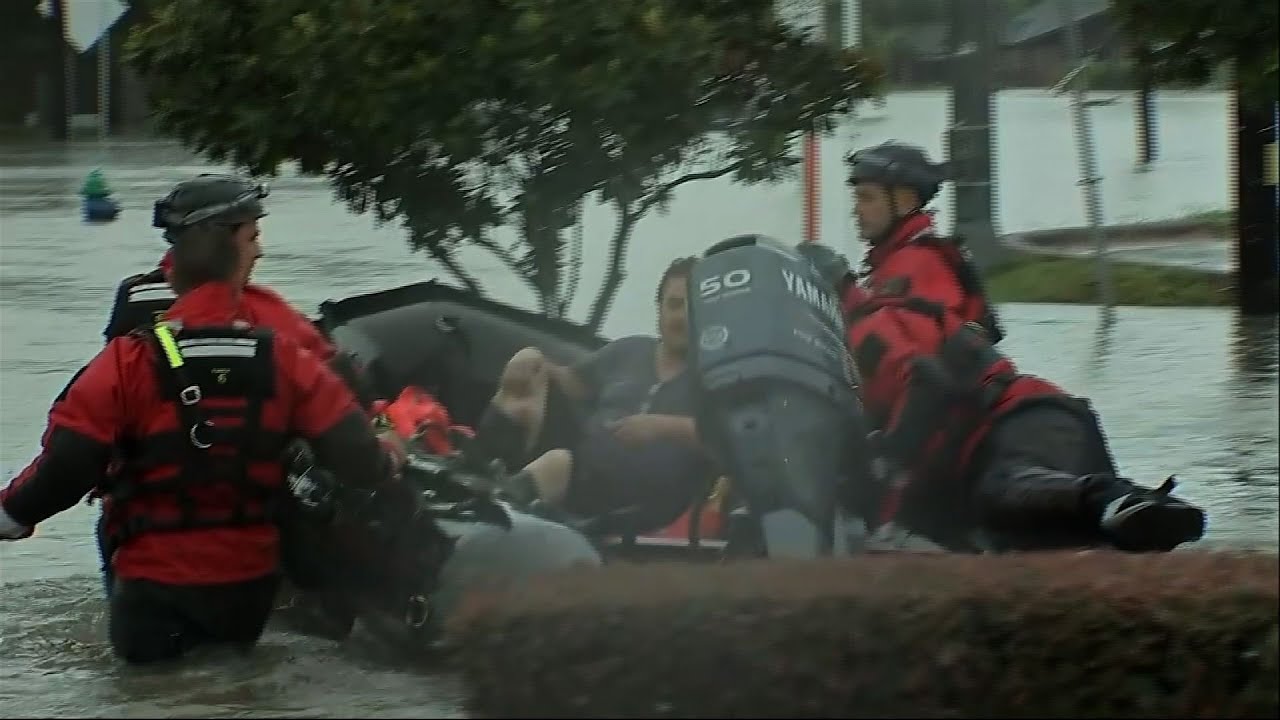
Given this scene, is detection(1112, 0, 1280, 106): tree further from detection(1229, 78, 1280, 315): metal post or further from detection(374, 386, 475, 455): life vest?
detection(1229, 78, 1280, 315): metal post

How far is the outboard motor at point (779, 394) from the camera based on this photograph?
6.49 metres

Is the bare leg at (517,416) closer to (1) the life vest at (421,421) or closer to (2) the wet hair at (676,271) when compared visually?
(1) the life vest at (421,421)

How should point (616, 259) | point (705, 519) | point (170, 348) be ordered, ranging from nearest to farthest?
point (170, 348), point (705, 519), point (616, 259)

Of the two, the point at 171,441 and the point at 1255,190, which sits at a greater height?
the point at 171,441

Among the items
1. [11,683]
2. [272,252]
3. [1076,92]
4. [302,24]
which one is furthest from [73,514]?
[272,252]

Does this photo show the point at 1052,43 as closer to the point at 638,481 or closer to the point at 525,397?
the point at 525,397

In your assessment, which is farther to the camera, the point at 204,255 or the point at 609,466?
the point at 609,466

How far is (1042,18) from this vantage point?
522 inches

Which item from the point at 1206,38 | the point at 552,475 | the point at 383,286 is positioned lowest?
the point at 383,286

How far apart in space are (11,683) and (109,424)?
4.57ft

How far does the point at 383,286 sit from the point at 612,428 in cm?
1066

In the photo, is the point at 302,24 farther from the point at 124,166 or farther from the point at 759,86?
the point at 124,166

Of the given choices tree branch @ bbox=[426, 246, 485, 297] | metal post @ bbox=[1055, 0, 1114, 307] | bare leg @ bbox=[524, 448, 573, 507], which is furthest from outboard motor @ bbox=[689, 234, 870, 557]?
metal post @ bbox=[1055, 0, 1114, 307]

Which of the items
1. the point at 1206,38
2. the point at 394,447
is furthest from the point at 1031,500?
the point at 394,447
